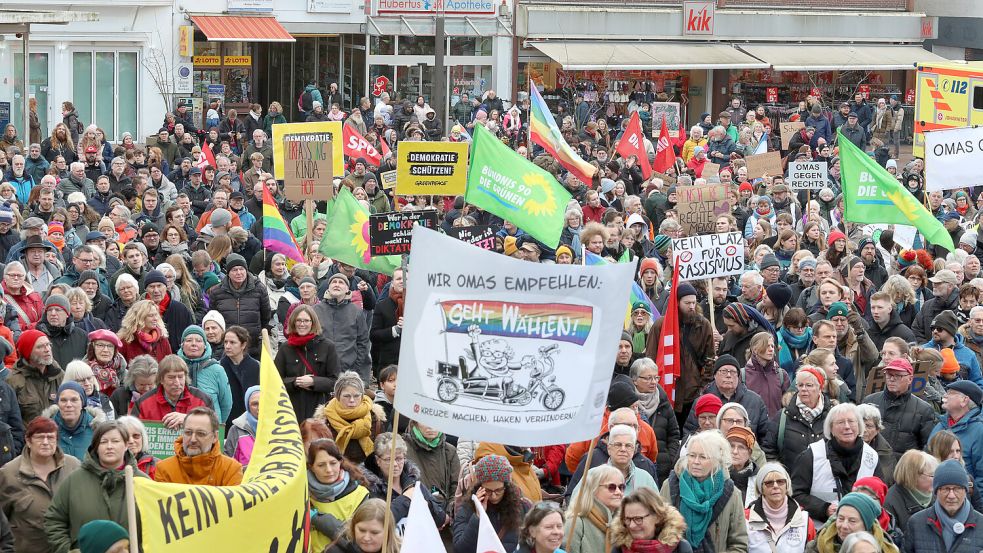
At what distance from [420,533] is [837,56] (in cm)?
3482

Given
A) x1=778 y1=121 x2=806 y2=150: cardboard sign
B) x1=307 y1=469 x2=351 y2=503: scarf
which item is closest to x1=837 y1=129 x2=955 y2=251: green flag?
x1=307 y1=469 x2=351 y2=503: scarf

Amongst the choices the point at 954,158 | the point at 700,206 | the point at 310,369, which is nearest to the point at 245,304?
the point at 310,369

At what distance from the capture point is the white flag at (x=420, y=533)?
24.0 feet

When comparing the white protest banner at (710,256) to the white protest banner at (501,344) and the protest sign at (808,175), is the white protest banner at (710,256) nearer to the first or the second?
the white protest banner at (501,344)

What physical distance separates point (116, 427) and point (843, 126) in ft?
82.8

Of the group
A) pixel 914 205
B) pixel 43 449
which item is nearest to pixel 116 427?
pixel 43 449

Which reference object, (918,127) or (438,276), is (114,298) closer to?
(438,276)

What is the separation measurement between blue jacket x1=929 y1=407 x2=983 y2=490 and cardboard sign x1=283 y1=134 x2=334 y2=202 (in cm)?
848

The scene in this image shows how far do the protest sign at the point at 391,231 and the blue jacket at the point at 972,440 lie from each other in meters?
5.44

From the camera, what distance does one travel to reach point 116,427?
26.0 feet

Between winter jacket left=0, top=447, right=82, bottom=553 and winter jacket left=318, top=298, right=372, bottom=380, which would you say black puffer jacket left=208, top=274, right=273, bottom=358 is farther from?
winter jacket left=0, top=447, right=82, bottom=553

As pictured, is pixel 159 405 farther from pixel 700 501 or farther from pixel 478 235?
pixel 478 235

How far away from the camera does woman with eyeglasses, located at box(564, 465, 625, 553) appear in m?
7.87

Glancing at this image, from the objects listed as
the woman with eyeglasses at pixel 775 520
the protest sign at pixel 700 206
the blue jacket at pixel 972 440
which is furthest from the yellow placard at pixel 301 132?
the woman with eyeglasses at pixel 775 520
